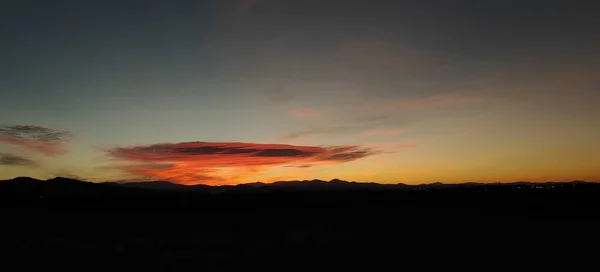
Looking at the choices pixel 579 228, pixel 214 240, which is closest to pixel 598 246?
pixel 579 228

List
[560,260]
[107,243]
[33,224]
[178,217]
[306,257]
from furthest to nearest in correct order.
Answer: [178,217] → [33,224] → [107,243] → [306,257] → [560,260]

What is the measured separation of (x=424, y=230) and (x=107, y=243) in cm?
2644

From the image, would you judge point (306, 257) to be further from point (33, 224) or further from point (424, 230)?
point (33, 224)

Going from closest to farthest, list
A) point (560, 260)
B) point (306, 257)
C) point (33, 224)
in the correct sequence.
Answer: point (560, 260) < point (306, 257) < point (33, 224)

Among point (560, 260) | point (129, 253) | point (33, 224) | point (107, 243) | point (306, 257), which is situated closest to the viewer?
point (560, 260)

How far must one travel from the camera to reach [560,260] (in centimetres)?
2845

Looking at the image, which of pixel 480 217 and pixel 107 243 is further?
pixel 480 217

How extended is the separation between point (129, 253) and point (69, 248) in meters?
5.71

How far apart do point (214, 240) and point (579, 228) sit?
30.4m

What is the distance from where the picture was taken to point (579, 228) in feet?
131

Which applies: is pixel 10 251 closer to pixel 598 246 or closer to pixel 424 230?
pixel 424 230

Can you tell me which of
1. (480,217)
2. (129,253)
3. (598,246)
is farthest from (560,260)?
(129,253)

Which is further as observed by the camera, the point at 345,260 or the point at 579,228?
the point at 579,228

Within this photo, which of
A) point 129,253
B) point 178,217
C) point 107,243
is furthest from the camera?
point 178,217
